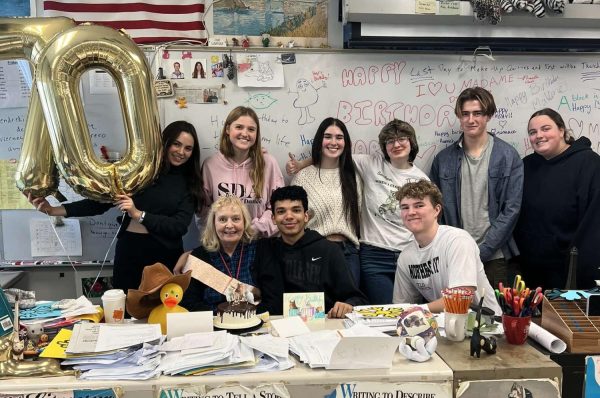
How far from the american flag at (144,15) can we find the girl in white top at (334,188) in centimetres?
92

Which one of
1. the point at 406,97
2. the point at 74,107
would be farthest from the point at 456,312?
the point at 406,97

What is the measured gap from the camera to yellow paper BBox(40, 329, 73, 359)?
1417 mm

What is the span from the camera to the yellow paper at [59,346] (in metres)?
1.42

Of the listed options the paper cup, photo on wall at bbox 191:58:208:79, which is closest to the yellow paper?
the paper cup

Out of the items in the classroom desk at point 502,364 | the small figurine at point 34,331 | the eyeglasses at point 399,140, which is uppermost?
the eyeglasses at point 399,140

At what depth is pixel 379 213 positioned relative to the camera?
2.71m

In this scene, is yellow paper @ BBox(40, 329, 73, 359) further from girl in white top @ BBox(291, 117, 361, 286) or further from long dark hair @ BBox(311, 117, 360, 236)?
long dark hair @ BBox(311, 117, 360, 236)

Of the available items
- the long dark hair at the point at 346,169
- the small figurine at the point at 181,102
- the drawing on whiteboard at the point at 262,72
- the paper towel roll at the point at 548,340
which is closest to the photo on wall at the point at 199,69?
the small figurine at the point at 181,102

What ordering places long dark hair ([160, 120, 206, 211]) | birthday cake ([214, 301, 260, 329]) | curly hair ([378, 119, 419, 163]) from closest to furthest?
birthday cake ([214, 301, 260, 329])
long dark hair ([160, 120, 206, 211])
curly hair ([378, 119, 419, 163])

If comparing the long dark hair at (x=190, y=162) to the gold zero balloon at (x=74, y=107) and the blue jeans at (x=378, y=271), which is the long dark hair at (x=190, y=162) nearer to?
the gold zero balloon at (x=74, y=107)

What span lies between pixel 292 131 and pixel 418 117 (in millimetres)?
743

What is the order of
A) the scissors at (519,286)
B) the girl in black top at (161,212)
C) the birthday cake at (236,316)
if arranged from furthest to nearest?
the girl in black top at (161,212)
the birthday cake at (236,316)
the scissors at (519,286)

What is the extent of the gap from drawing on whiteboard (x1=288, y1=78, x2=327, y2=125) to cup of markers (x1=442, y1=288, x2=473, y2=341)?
1.62 m

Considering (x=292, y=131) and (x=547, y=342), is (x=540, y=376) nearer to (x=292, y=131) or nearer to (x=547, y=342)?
(x=547, y=342)
